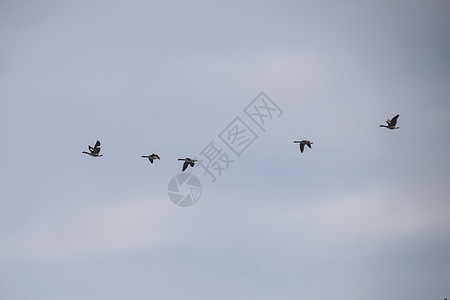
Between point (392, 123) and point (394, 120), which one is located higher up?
point (394, 120)

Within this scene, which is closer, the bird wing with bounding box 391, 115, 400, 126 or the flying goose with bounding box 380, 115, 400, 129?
the bird wing with bounding box 391, 115, 400, 126

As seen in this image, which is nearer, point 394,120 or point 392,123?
point 394,120

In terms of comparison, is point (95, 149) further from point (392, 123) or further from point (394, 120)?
point (394, 120)

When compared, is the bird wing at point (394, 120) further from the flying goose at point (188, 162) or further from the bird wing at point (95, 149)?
the bird wing at point (95, 149)

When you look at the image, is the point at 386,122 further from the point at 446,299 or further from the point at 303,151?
the point at 446,299

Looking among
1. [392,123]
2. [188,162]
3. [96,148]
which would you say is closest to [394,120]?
[392,123]

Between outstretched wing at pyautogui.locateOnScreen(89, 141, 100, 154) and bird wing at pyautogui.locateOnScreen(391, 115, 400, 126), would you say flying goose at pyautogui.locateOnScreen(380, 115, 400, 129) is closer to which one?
bird wing at pyautogui.locateOnScreen(391, 115, 400, 126)

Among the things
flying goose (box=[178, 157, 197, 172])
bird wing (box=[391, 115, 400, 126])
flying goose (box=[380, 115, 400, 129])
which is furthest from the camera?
flying goose (box=[380, 115, 400, 129])

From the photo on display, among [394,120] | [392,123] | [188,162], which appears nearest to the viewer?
[188,162]

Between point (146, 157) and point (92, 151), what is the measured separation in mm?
8241

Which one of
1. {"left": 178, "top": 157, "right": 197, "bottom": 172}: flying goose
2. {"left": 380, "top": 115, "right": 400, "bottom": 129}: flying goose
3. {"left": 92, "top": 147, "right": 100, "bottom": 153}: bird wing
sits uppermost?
{"left": 92, "top": 147, "right": 100, "bottom": 153}: bird wing

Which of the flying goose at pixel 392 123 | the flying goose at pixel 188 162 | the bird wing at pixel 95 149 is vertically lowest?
the flying goose at pixel 188 162

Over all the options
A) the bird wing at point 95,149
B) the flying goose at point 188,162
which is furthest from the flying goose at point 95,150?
the flying goose at point 188,162

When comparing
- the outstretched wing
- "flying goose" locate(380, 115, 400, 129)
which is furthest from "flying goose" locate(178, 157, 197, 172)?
"flying goose" locate(380, 115, 400, 129)
